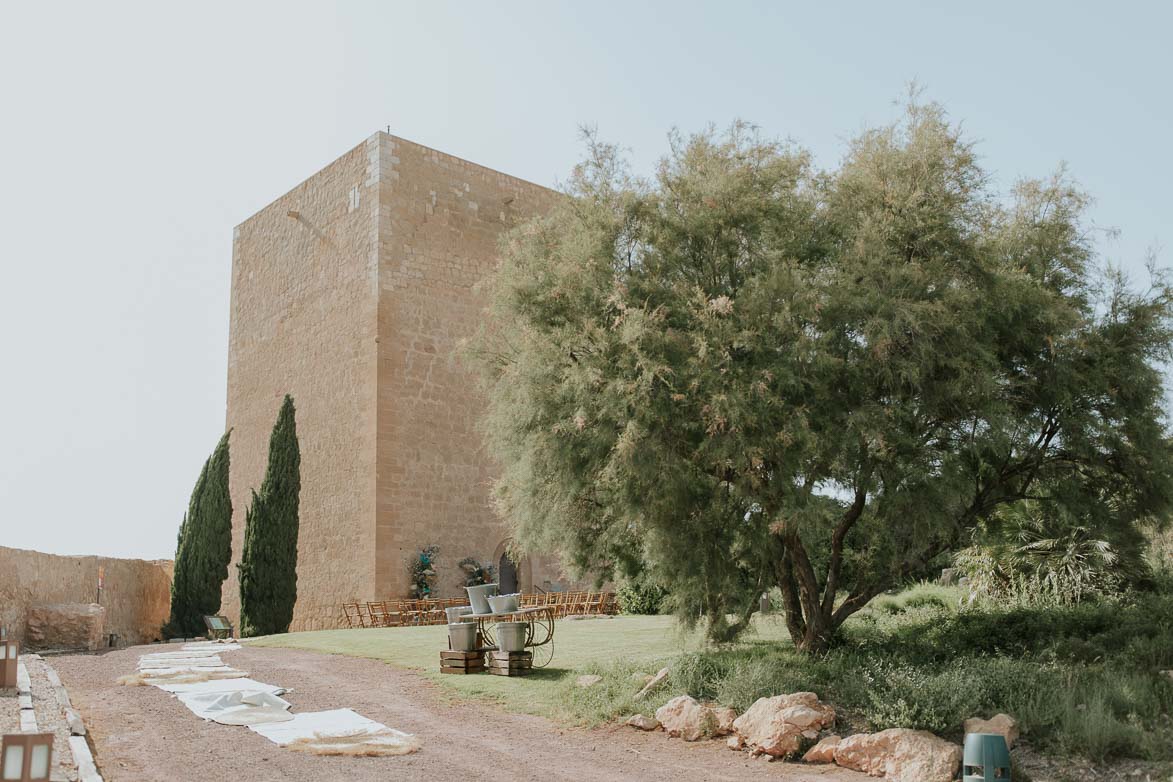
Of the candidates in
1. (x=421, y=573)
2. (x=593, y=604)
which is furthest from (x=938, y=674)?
(x=421, y=573)

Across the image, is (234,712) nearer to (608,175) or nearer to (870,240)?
(608,175)

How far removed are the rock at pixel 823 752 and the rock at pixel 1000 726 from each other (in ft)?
3.29

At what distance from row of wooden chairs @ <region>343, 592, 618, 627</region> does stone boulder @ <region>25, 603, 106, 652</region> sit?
15.3 feet

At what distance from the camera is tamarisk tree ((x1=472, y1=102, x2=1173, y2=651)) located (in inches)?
349

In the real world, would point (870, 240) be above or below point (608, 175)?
below

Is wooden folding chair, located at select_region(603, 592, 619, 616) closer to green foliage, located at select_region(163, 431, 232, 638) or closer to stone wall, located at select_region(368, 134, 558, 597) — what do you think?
stone wall, located at select_region(368, 134, 558, 597)

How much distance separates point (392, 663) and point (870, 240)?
26.1 feet

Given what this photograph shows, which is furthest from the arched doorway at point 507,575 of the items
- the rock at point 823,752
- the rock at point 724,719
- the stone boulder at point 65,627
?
the rock at point 823,752

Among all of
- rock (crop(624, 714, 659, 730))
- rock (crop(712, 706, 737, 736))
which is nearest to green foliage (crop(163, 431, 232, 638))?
rock (crop(624, 714, 659, 730))

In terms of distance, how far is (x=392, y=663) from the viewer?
1271 cm

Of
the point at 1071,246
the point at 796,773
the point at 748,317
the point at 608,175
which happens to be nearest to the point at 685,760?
the point at 796,773

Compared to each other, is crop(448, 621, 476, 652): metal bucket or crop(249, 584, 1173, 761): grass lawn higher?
crop(448, 621, 476, 652): metal bucket

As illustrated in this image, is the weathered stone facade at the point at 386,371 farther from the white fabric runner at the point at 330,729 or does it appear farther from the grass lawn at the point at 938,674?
the white fabric runner at the point at 330,729

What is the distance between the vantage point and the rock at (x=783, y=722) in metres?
7.77
